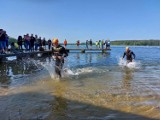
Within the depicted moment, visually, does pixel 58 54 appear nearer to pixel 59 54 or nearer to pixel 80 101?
pixel 59 54

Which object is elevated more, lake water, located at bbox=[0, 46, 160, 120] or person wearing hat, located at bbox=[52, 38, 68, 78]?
person wearing hat, located at bbox=[52, 38, 68, 78]

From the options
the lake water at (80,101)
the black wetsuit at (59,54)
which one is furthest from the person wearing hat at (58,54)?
the lake water at (80,101)

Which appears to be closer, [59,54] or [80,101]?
[80,101]

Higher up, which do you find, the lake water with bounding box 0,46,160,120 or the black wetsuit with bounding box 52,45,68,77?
the black wetsuit with bounding box 52,45,68,77

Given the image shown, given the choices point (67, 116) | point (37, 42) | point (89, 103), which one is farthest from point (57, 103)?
point (37, 42)

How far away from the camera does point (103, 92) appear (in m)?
10.3

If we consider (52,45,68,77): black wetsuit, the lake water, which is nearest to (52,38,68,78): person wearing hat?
(52,45,68,77): black wetsuit

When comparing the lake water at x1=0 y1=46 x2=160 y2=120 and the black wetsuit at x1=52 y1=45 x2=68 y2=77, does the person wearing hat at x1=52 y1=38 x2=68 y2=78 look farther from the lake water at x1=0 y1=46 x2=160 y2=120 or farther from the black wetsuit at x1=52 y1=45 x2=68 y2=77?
the lake water at x1=0 y1=46 x2=160 y2=120

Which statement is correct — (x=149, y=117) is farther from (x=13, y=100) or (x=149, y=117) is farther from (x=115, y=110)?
(x=13, y=100)

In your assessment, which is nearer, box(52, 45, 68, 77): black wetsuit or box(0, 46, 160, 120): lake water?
box(0, 46, 160, 120): lake water

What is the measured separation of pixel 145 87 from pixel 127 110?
12.6 feet

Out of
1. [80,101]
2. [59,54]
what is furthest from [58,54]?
[80,101]

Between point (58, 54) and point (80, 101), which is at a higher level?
point (58, 54)

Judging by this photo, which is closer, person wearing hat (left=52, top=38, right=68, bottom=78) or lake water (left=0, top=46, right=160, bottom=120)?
lake water (left=0, top=46, right=160, bottom=120)
